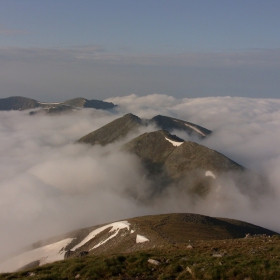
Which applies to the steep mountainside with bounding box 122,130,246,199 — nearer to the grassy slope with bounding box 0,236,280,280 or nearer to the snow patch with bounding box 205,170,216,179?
the snow patch with bounding box 205,170,216,179

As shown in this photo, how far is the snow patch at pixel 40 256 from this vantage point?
2903 inches

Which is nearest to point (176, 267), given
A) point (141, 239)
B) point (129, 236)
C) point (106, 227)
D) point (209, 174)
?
point (141, 239)

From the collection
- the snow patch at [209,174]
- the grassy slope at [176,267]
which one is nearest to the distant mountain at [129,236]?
the grassy slope at [176,267]

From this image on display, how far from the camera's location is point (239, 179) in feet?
543

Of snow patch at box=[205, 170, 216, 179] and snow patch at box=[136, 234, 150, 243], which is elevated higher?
snow patch at box=[136, 234, 150, 243]

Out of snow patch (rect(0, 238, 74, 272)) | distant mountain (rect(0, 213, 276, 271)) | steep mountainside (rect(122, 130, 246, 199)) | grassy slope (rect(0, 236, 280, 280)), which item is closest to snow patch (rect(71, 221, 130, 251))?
distant mountain (rect(0, 213, 276, 271))

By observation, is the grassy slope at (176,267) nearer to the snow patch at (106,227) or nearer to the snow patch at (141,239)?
the snow patch at (141,239)

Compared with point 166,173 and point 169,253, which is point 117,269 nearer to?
point 169,253

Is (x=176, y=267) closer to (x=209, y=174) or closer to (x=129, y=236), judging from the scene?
(x=129, y=236)

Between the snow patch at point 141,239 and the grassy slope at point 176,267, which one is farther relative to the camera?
the snow patch at point 141,239

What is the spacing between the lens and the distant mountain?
58.0 m

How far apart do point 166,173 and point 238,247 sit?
152m

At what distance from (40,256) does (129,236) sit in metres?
26.7

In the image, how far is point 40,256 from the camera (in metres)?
76.0
